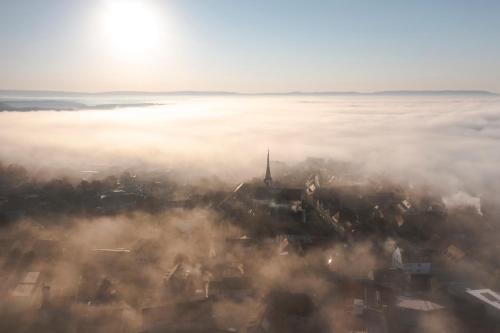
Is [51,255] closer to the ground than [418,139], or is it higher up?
higher up

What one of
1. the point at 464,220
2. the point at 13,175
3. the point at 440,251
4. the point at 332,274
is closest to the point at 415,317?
the point at 332,274

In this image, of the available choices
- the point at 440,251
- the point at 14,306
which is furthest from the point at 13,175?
the point at 440,251

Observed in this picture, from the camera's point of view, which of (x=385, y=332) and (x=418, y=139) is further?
(x=418, y=139)

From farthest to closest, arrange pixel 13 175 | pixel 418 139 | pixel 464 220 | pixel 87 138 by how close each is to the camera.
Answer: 1. pixel 87 138
2. pixel 418 139
3. pixel 13 175
4. pixel 464 220

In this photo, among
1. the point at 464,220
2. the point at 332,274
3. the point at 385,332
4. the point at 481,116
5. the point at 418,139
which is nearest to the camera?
the point at 385,332

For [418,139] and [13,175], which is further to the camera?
[418,139]

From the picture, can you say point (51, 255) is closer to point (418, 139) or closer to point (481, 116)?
point (418, 139)

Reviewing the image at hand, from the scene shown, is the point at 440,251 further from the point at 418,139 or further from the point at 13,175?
the point at 418,139

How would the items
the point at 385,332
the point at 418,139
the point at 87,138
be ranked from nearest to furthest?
the point at 385,332, the point at 418,139, the point at 87,138

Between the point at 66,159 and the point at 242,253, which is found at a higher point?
the point at 242,253
